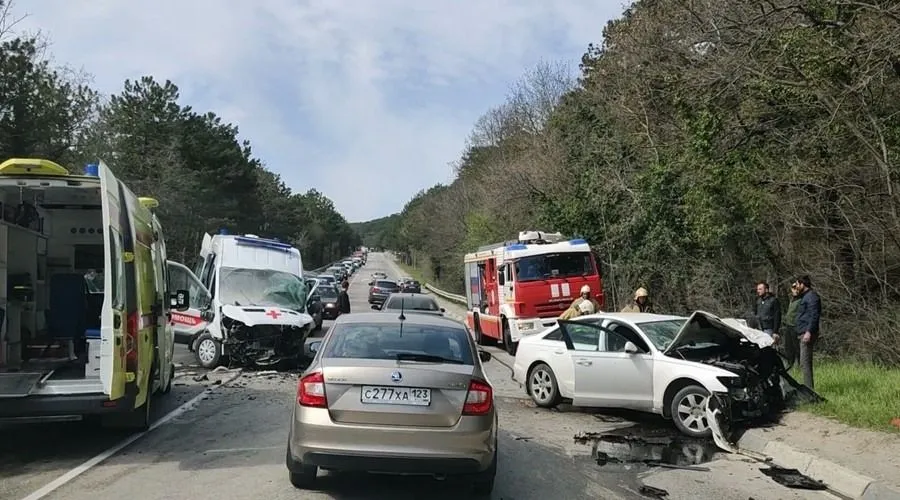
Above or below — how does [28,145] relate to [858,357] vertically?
above

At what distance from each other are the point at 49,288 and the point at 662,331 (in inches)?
339

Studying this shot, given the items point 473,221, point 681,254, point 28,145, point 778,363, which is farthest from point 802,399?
point 473,221

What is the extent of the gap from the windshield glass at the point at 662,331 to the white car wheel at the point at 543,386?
65.5 inches

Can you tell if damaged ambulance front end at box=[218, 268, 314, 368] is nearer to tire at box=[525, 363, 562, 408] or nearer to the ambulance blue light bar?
the ambulance blue light bar

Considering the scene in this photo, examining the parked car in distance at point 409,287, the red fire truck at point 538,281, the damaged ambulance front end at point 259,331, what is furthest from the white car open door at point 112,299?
the parked car in distance at point 409,287

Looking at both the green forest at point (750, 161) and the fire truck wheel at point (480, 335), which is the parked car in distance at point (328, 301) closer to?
the fire truck wheel at point (480, 335)

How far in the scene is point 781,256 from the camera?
18781 millimetres

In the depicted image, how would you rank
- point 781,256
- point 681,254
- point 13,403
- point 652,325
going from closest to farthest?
point 13,403
point 652,325
point 781,256
point 681,254

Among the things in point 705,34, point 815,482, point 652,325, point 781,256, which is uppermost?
point 705,34

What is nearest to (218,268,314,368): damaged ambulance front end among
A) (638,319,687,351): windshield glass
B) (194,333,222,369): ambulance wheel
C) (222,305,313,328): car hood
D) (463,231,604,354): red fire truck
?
(222,305,313,328): car hood

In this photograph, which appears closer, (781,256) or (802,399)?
(802,399)

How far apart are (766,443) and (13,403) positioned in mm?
7780

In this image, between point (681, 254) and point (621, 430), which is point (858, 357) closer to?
point (621, 430)

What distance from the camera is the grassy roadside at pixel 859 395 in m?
8.94
